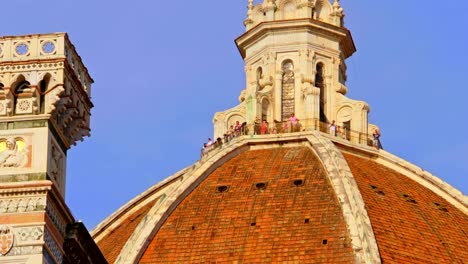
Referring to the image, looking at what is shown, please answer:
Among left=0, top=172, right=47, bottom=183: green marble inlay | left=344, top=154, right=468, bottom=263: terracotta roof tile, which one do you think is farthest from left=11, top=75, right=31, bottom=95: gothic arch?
left=344, top=154, right=468, bottom=263: terracotta roof tile

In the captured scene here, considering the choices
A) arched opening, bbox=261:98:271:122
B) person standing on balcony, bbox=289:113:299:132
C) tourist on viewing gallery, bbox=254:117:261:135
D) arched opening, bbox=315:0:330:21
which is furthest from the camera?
arched opening, bbox=315:0:330:21

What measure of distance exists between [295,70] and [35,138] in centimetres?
5271

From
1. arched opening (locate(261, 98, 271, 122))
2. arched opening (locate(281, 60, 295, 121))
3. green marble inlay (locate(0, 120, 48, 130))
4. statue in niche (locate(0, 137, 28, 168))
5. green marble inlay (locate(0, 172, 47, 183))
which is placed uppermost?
arched opening (locate(281, 60, 295, 121))

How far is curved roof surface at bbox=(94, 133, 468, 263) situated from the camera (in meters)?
70.4

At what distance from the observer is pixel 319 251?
69812 mm

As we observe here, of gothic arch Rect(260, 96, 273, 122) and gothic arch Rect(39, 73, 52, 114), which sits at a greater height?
gothic arch Rect(260, 96, 273, 122)

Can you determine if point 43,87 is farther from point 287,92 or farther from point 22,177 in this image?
point 287,92

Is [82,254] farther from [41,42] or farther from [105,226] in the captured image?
[105,226]

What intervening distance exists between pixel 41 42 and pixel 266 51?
5297cm

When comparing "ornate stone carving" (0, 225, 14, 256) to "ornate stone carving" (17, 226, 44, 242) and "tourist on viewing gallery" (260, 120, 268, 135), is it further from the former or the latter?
"tourist on viewing gallery" (260, 120, 268, 135)

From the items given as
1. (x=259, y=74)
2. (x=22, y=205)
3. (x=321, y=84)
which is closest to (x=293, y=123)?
(x=321, y=84)

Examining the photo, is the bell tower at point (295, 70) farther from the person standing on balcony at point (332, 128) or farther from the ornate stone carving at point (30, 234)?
the ornate stone carving at point (30, 234)

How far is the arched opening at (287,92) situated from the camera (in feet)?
257

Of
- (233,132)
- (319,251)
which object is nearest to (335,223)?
(319,251)
